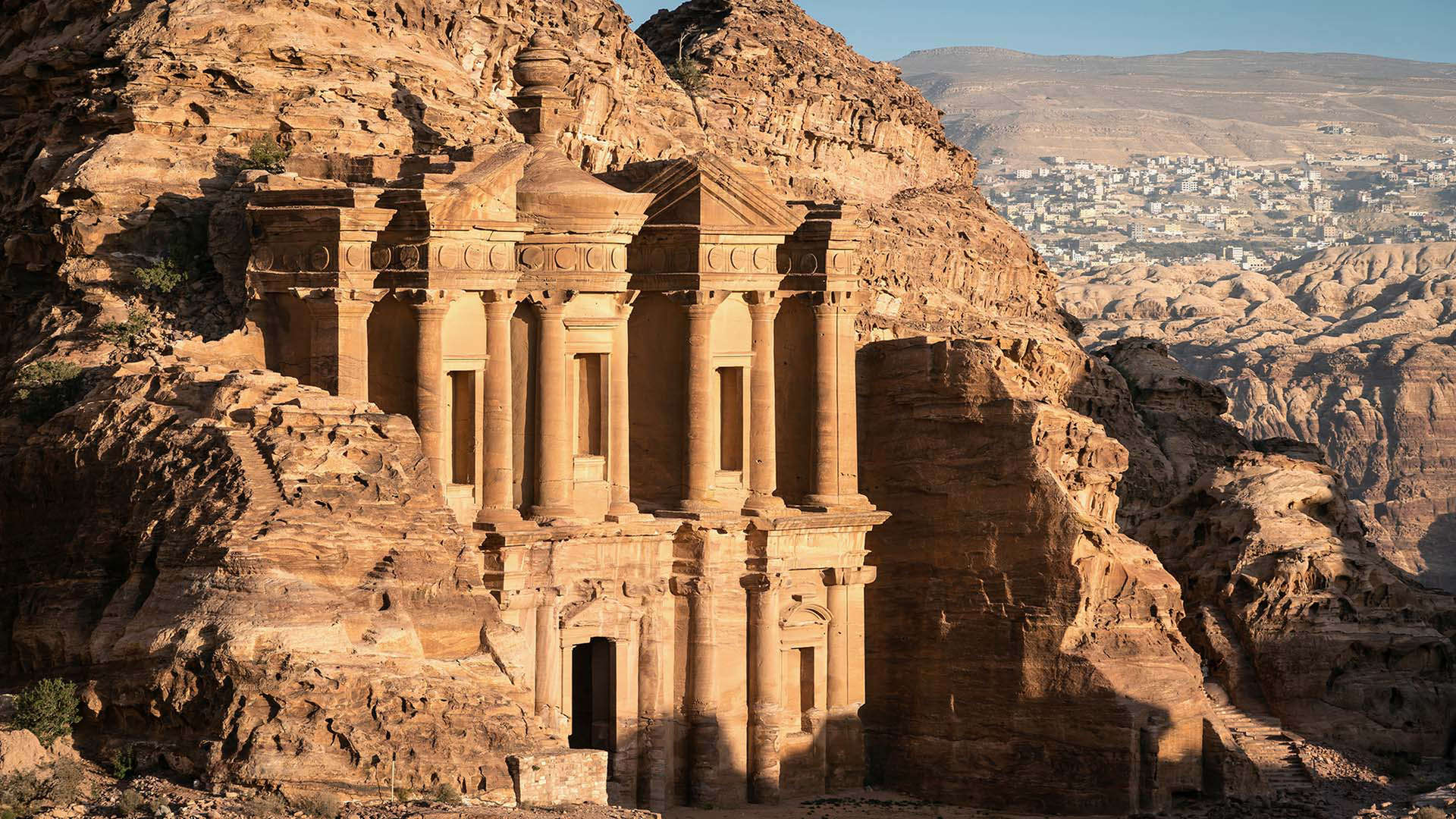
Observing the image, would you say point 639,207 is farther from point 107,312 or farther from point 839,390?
point 107,312

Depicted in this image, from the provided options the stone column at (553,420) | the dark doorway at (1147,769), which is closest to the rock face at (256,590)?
the stone column at (553,420)

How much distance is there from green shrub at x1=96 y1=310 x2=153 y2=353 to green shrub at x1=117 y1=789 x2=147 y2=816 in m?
14.9

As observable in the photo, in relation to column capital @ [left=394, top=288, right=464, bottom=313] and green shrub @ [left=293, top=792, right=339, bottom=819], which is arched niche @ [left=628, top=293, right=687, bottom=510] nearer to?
column capital @ [left=394, top=288, right=464, bottom=313]

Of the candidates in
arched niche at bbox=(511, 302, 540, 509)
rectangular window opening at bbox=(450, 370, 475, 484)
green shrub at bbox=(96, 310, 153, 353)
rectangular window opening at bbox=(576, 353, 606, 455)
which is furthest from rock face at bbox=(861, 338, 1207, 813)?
green shrub at bbox=(96, 310, 153, 353)

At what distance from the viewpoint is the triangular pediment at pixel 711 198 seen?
6147 cm

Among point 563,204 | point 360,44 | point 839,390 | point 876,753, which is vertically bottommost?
point 876,753

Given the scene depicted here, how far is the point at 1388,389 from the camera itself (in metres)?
183

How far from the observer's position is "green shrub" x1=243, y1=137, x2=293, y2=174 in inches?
2265

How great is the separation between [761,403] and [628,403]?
3112 mm

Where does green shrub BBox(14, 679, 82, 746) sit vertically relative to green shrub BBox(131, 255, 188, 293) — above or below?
below

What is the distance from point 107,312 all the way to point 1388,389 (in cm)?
13923

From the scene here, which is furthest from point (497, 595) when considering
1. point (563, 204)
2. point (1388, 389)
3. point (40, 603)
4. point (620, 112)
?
point (1388, 389)

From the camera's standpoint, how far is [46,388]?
5238cm

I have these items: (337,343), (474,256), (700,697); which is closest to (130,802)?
(337,343)
